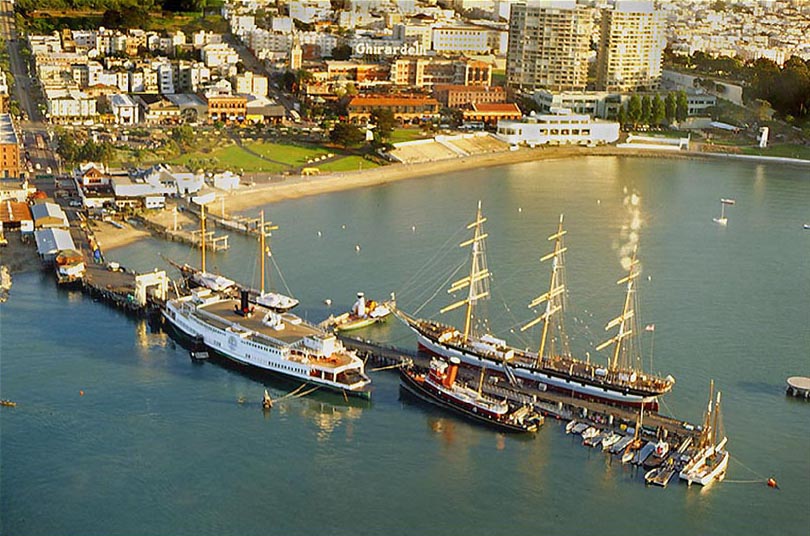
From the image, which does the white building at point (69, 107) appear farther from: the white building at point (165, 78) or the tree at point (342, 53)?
the tree at point (342, 53)

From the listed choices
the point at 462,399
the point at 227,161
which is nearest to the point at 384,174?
the point at 227,161

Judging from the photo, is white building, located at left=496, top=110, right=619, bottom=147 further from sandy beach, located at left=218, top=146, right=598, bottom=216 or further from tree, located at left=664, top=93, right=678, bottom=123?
tree, located at left=664, top=93, right=678, bottom=123

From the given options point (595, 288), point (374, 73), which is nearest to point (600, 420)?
point (595, 288)

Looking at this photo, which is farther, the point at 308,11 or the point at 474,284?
the point at 308,11

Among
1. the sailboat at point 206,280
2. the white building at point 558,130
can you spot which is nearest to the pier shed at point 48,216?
the sailboat at point 206,280

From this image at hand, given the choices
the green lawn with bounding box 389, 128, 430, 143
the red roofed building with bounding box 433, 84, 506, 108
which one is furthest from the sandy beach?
the red roofed building with bounding box 433, 84, 506, 108

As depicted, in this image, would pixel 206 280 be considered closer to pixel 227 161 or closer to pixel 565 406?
pixel 565 406
